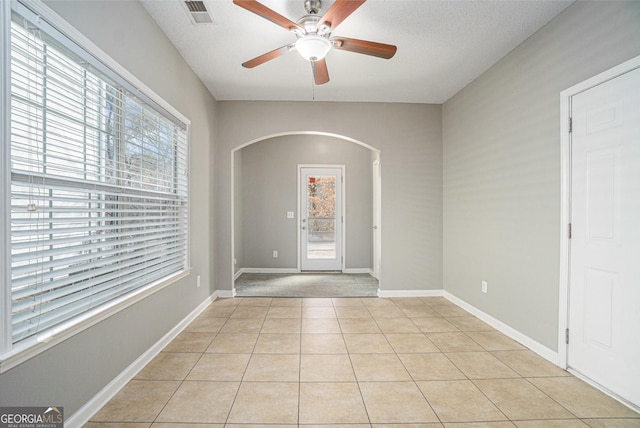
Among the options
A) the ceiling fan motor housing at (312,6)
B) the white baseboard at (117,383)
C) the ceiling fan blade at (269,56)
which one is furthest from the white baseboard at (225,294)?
the ceiling fan motor housing at (312,6)

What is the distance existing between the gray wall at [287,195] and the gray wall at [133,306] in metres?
2.36

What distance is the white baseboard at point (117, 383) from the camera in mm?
1692

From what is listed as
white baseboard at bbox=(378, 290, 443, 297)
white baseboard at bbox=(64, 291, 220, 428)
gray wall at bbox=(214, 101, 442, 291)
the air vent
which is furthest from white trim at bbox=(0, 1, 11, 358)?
white baseboard at bbox=(378, 290, 443, 297)

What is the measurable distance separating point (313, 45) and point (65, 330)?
7.38ft

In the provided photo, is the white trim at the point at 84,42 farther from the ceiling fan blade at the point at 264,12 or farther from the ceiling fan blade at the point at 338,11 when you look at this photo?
the ceiling fan blade at the point at 338,11

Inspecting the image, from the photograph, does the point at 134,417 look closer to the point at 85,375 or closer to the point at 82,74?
the point at 85,375

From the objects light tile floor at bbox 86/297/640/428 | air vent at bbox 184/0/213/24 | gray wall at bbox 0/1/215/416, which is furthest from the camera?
air vent at bbox 184/0/213/24

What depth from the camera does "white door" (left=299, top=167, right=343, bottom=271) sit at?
614cm

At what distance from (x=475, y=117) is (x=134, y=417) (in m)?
4.08

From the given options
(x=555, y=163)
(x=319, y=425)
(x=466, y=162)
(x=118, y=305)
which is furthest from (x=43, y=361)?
(x=466, y=162)

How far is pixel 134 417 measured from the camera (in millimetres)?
1792

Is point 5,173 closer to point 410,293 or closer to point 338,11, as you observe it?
point 338,11

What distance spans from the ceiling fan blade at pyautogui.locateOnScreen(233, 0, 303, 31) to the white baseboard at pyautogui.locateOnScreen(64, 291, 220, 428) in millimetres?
2465

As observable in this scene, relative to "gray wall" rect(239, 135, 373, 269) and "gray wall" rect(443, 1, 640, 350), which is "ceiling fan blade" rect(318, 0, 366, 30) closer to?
"gray wall" rect(443, 1, 640, 350)
